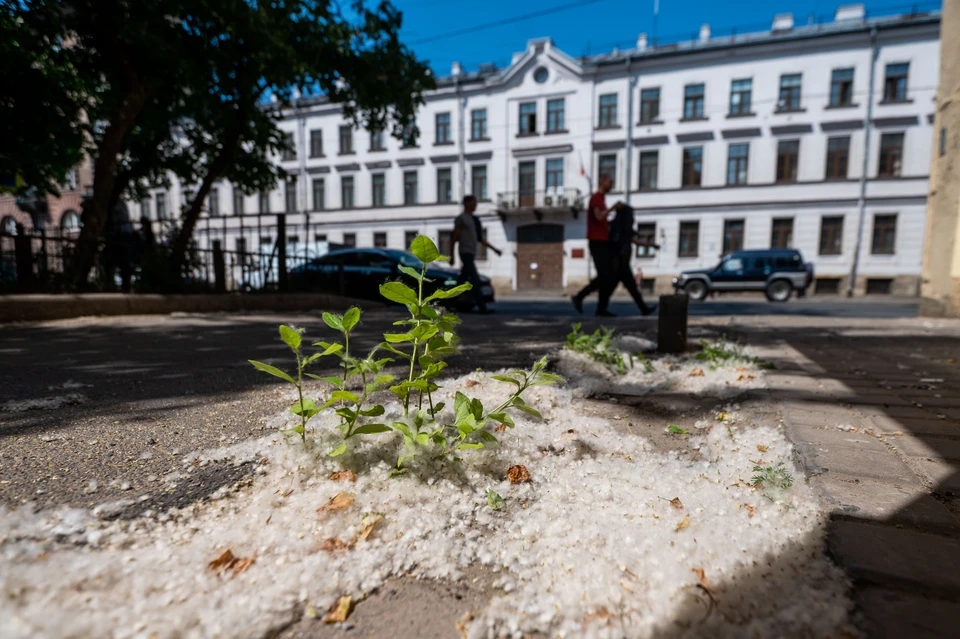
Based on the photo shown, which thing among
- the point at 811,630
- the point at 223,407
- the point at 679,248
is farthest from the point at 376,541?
the point at 679,248

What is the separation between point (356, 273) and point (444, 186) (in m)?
16.9

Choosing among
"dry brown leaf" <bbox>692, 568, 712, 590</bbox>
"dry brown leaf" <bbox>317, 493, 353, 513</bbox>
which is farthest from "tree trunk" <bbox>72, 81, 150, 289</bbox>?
"dry brown leaf" <bbox>692, 568, 712, 590</bbox>

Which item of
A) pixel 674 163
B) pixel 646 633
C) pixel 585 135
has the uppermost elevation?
pixel 585 135

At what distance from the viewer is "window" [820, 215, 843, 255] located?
20438 millimetres

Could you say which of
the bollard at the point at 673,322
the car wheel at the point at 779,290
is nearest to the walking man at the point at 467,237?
the bollard at the point at 673,322

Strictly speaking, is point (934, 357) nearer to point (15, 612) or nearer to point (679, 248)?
point (15, 612)

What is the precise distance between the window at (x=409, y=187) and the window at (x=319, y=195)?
192 inches

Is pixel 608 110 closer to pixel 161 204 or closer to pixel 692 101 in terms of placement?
pixel 692 101

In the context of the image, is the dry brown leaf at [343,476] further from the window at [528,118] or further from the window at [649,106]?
the window at [528,118]

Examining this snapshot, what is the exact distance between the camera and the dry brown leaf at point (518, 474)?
1412 mm

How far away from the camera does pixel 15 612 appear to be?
0.78 m

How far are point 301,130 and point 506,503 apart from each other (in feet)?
98.7

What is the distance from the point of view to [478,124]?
24.7 metres

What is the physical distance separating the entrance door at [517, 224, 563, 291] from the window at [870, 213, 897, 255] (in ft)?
42.6
